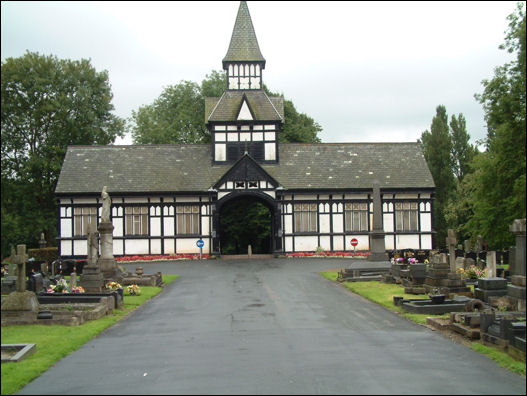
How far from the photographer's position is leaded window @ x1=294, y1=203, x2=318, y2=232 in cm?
4375

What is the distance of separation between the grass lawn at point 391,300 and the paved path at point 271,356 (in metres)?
0.29

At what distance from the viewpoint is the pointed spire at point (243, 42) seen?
46938mm

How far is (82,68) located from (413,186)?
32321mm

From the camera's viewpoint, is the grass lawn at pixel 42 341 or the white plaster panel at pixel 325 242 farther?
the white plaster panel at pixel 325 242

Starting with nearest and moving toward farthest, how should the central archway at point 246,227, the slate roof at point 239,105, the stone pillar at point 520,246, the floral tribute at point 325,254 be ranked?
the stone pillar at point 520,246
the floral tribute at point 325,254
the slate roof at point 239,105
the central archway at point 246,227

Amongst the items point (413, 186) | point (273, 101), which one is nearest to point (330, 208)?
point (413, 186)

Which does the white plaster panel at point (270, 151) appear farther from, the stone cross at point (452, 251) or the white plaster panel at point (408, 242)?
the stone cross at point (452, 251)

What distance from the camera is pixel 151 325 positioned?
1620 cm

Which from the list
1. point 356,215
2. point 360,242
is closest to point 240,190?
point 356,215

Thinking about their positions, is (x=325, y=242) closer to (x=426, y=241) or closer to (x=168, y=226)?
(x=426, y=241)

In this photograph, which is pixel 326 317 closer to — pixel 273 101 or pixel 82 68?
pixel 273 101

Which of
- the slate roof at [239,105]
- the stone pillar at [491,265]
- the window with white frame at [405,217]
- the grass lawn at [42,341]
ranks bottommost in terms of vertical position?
the grass lawn at [42,341]

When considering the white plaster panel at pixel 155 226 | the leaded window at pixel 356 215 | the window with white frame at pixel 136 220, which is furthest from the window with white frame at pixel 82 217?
the leaded window at pixel 356 215

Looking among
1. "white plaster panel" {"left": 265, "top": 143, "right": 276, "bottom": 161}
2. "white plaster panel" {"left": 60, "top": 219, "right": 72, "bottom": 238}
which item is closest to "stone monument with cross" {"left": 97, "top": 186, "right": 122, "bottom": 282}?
"white plaster panel" {"left": 60, "top": 219, "right": 72, "bottom": 238}
